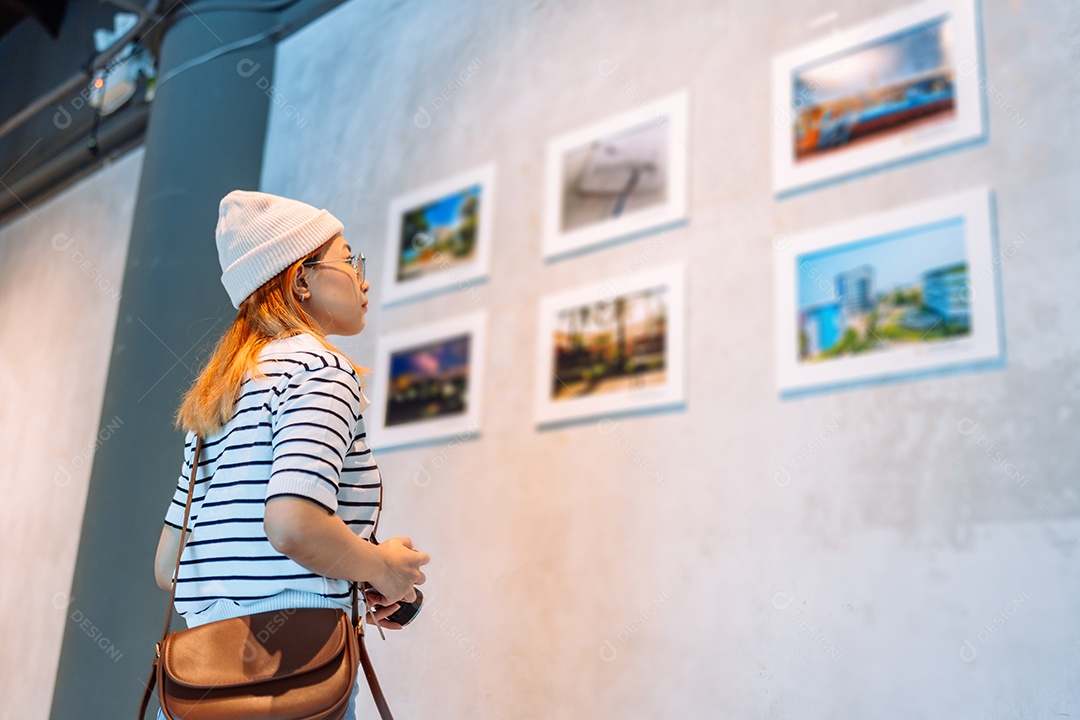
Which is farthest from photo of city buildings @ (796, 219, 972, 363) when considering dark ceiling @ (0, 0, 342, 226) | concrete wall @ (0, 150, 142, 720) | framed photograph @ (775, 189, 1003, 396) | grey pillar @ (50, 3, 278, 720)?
dark ceiling @ (0, 0, 342, 226)

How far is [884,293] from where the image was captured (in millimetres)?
2738

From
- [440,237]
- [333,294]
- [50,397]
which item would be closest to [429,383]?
[440,237]

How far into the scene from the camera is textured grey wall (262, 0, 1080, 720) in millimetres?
2457

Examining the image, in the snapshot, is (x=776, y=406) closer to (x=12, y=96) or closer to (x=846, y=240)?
(x=846, y=240)

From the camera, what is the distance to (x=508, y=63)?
13.1 feet

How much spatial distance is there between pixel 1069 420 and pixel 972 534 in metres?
0.32

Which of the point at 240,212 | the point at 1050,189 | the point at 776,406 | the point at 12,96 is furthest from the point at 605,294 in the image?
the point at 12,96

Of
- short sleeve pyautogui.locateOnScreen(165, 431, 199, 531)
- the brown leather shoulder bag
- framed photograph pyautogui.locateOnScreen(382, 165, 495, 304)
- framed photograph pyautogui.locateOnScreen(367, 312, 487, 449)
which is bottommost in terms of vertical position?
the brown leather shoulder bag

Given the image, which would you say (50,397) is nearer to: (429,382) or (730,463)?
(429,382)

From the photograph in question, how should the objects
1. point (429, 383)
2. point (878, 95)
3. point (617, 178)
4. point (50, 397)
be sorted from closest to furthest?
point (878, 95) → point (617, 178) → point (429, 383) → point (50, 397)

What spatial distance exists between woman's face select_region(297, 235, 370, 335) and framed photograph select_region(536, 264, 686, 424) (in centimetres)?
142

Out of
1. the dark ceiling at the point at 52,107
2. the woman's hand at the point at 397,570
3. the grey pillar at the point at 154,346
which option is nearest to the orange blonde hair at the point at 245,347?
the woman's hand at the point at 397,570

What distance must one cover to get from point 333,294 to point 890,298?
4.86 feet

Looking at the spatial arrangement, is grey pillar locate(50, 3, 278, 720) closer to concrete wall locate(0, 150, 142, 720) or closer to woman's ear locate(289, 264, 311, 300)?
concrete wall locate(0, 150, 142, 720)
